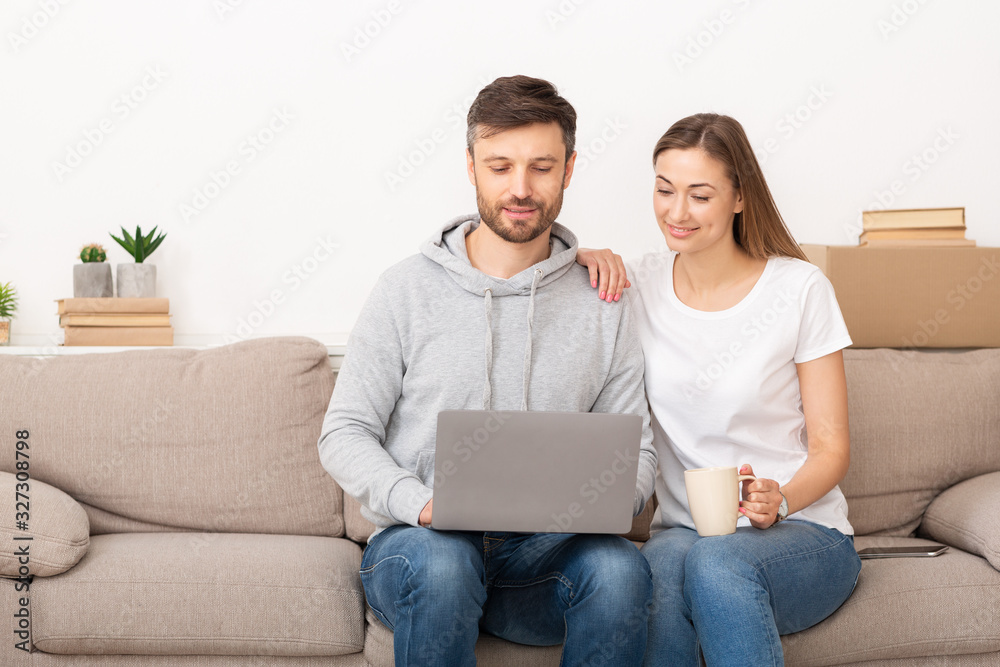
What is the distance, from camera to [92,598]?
4.67 feet

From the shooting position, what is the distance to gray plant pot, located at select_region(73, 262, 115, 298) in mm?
2039

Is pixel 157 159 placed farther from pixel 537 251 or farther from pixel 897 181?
pixel 897 181

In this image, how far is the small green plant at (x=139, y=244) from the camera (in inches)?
81.3

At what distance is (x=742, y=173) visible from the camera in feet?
5.09

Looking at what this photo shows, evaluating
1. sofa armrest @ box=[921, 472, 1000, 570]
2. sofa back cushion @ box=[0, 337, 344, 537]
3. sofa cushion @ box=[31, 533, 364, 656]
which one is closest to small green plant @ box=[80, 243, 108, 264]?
sofa back cushion @ box=[0, 337, 344, 537]

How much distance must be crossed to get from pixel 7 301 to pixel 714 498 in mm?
1878

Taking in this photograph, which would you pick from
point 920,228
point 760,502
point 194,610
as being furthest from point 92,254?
point 920,228

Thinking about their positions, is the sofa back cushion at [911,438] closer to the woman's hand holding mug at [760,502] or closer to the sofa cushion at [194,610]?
the woman's hand holding mug at [760,502]

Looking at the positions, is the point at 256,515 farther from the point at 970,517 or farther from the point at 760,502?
the point at 970,517

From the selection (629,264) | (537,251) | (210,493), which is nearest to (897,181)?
(629,264)

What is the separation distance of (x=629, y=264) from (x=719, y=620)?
815 millimetres

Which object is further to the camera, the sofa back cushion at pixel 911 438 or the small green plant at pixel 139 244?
the small green plant at pixel 139 244

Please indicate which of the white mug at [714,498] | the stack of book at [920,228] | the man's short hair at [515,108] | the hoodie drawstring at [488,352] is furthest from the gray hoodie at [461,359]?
the stack of book at [920,228]

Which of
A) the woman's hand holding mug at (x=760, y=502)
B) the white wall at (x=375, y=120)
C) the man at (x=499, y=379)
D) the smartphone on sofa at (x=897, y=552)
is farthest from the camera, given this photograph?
the white wall at (x=375, y=120)
